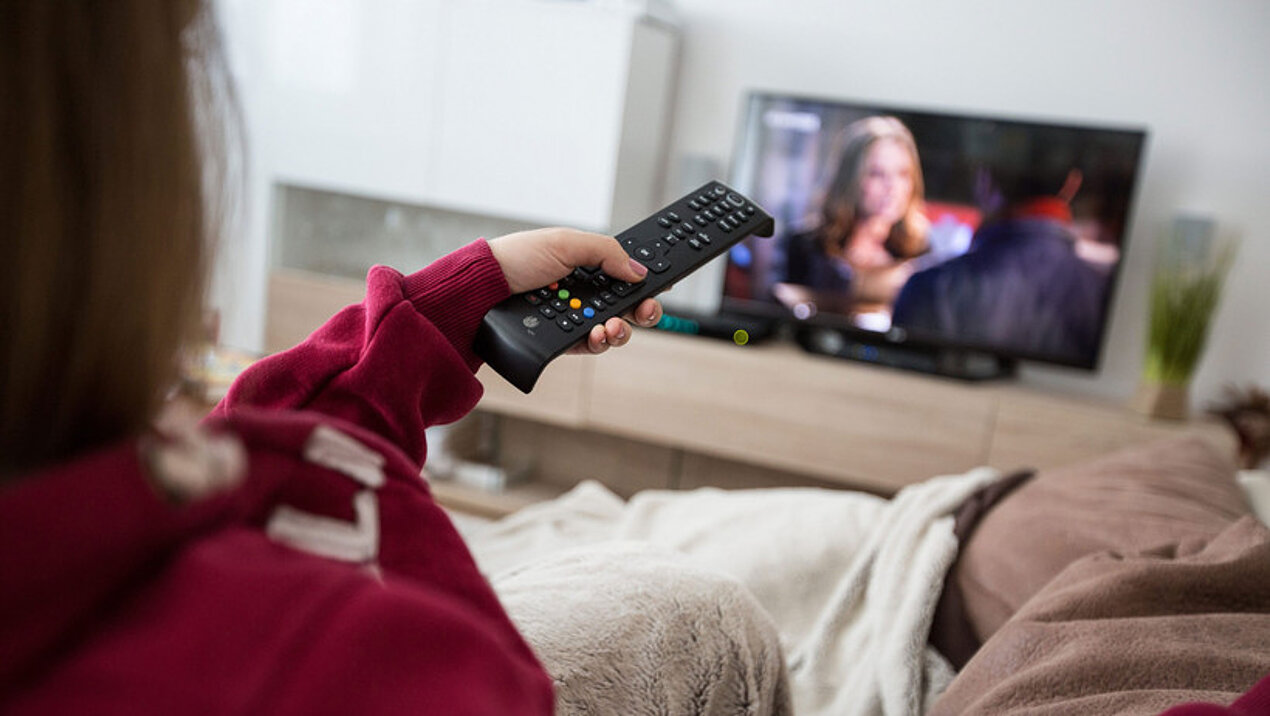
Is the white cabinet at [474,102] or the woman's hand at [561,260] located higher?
the white cabinet at [474,102]

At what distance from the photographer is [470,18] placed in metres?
2.63

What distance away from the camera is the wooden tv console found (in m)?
2.31

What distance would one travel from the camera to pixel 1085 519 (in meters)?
1.18

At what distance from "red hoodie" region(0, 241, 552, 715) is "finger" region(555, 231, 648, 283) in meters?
0.38

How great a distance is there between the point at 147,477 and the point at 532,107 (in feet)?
7.68

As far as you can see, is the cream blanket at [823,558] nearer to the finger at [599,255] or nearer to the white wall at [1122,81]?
the finger at [599,255]

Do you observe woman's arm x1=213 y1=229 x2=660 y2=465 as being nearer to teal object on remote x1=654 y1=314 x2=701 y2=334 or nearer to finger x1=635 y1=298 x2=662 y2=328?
finger x1=635 y1=298 x2=662 y2=328

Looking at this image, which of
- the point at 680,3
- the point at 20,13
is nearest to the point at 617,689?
the point at 20,13

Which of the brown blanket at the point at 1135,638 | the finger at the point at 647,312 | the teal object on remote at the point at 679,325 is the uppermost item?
the finger at the point at 647,312

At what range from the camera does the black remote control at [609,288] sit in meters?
0.80

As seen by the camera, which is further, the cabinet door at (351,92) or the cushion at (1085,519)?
the cabinet door at (351,92)

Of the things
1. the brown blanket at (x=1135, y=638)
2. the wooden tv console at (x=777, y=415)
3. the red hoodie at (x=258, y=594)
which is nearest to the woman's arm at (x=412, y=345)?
the red hoodie at (x=258, y=594)

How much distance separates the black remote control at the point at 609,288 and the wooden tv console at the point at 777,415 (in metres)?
1.47

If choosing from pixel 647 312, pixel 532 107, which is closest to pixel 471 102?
pixel 532 107
